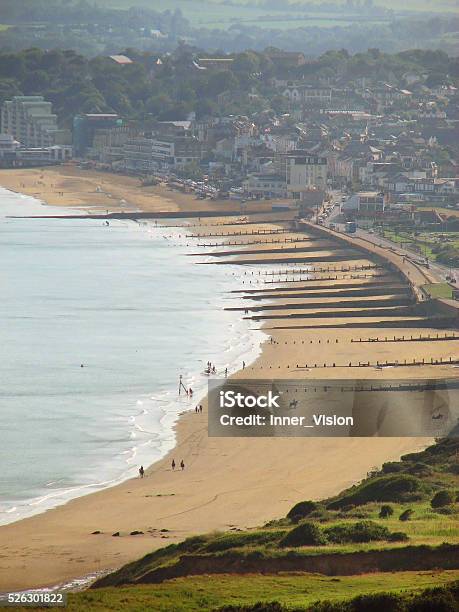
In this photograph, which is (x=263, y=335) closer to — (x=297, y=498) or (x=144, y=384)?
(x=144, y=384)

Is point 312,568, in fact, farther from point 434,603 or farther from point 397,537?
point 434,603

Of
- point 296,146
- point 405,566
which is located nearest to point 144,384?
point 405,566

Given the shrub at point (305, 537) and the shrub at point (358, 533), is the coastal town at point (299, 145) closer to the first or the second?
the shrub at point (358, 533)

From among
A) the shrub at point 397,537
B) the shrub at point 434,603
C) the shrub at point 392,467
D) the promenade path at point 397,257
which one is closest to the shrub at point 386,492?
the shrub at point 392,467

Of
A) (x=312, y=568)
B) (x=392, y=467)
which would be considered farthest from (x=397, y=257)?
(x=312, y=568)

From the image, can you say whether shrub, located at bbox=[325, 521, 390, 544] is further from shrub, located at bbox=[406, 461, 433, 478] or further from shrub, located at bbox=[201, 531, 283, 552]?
shrub, located at bbox=[406, 461, 433, 478]

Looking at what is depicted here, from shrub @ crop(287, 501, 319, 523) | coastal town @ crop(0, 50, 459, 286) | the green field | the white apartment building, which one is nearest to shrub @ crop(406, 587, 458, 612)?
the green field
